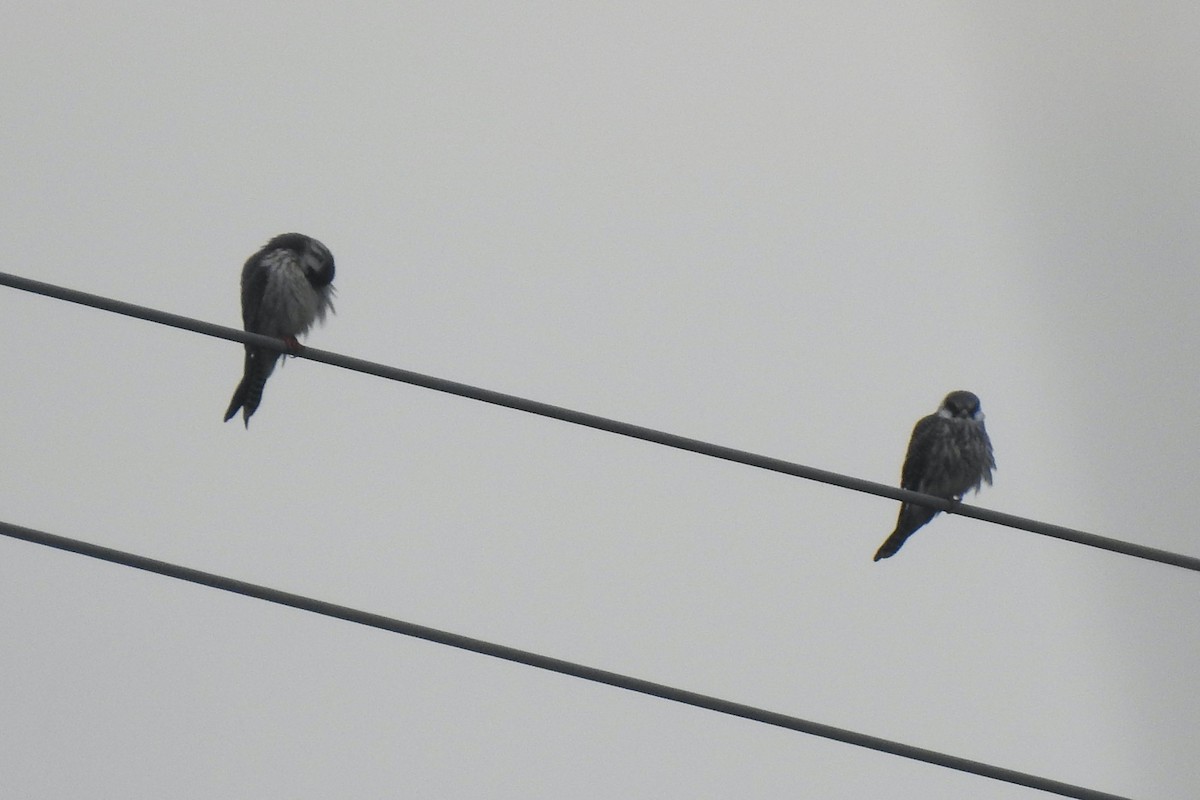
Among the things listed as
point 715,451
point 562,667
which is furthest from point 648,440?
point 562,667

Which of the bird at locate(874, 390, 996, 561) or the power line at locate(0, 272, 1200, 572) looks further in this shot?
the bird at locate(874, 390, 996, 561)

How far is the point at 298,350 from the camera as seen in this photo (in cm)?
608

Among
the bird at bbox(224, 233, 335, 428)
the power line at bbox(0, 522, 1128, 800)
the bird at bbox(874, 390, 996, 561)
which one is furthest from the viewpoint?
the bird at bbox(874, 390, 996, 561)

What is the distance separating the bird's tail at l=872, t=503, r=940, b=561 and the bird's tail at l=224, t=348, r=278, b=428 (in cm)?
365

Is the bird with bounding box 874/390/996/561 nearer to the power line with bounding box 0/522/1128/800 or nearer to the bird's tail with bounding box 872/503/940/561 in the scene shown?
the bird's tail with bounding box 872/503/940/561

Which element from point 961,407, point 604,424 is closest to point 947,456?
point 961,407

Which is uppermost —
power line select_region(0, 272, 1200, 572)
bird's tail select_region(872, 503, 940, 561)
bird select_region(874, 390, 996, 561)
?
bird select_region(874, 390, 996, 561)

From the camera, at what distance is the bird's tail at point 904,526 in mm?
9234

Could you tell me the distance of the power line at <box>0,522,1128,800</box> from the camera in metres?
4.88

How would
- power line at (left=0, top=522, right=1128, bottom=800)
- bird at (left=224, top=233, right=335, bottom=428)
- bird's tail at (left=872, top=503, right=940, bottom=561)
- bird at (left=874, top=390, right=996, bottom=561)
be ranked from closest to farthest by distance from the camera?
power line at (left=0, top=522, right=1128, bottom=800) → bird at (left=224, top=233, right=335, bottom=428) → bird at (left=874, top=390, right=996, bottom=561) → bird's tail at (left=872, top=503, right=940, bottom=561)

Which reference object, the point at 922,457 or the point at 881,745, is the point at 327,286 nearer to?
the point at 922,457

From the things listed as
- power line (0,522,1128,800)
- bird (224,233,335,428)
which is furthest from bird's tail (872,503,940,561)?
power line (0,522,1128,800)

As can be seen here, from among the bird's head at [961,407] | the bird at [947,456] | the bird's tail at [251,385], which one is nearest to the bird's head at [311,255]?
the bird's tail at [251,385]

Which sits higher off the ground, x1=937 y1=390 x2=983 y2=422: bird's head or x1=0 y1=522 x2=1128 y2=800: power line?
x1=937 y1=390 x2=983 y2=422: bird's head
